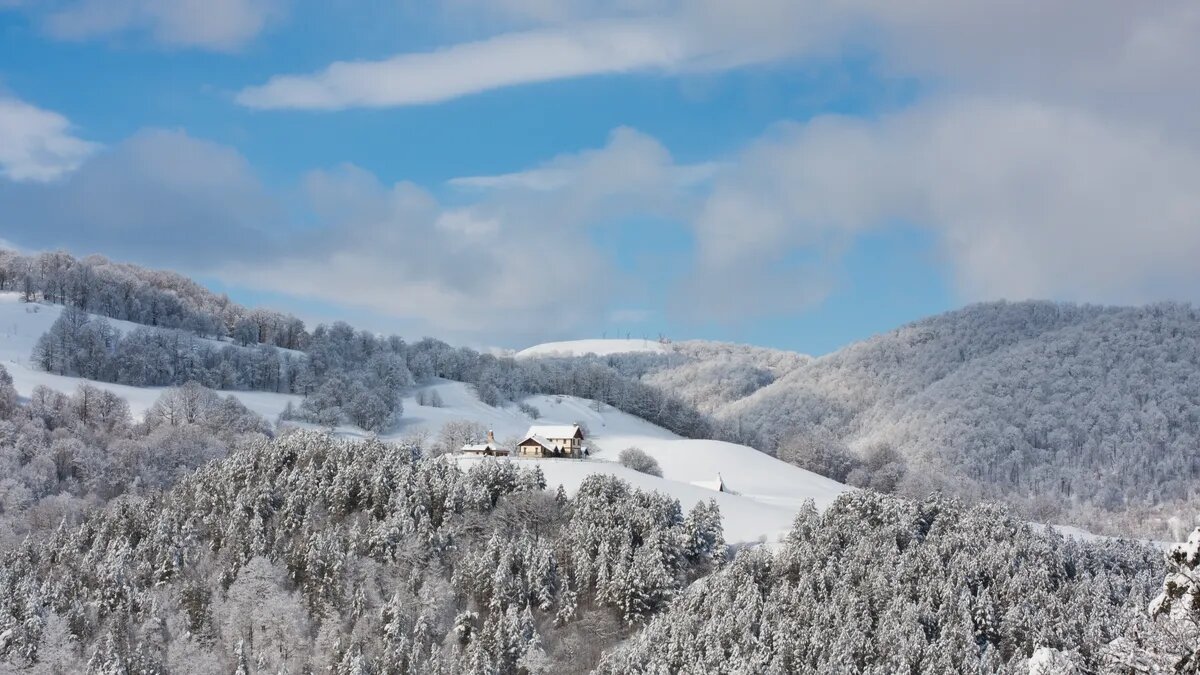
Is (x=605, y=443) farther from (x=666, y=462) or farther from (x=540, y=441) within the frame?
(x=540, y=441)

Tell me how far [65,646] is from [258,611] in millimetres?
13197

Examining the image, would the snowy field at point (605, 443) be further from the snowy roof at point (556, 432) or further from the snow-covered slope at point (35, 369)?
the snowy roof at point (556, 432)

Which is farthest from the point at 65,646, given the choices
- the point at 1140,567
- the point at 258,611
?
the point at 1140,567

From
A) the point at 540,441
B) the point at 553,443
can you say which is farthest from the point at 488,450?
the point at 553,443

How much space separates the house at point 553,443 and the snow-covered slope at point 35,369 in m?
51.5

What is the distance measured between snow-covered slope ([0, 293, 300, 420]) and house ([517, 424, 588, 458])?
169 feet

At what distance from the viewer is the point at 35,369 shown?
149m

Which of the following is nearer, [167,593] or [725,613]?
[725,613]

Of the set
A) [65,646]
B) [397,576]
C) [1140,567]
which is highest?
[1140,567]

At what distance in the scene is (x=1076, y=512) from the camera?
18575cm

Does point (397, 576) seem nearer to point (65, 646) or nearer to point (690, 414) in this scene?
point (65, 646)

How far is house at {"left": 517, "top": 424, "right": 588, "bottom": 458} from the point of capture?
367 feet

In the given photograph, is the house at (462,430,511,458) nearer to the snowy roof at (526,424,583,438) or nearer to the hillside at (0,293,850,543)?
the snowy roof at (526,424,583,438)

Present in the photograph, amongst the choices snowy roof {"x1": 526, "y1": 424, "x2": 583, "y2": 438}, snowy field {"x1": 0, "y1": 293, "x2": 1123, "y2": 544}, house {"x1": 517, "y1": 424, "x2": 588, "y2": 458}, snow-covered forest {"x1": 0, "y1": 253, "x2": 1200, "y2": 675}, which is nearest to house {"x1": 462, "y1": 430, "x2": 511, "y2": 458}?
house {"x1": 517, "y1": 424, "x2": 588, "y2": 458}
